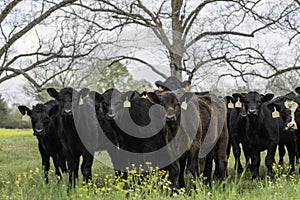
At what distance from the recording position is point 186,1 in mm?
19469

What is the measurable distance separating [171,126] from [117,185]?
265 cm

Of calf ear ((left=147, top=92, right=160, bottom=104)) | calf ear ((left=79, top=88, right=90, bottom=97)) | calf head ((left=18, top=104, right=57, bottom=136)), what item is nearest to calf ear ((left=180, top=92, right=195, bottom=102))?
calf ear ((left=147, top=92, right=160, bottom=104))

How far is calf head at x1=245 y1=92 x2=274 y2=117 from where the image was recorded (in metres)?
10.8

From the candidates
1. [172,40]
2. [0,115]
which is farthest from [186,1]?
[0,115]

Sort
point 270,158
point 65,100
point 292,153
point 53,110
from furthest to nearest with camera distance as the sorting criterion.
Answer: point 292,153 → point 53,110 → point 270,158 → point 65,100

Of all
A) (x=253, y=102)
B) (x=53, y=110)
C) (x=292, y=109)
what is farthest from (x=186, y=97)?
(x=53, y=110)

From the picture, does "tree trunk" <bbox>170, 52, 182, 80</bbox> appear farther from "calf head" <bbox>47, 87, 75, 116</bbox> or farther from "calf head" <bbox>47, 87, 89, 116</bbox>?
"calf head" <bbox>47, 87, 75, 116</bbox>

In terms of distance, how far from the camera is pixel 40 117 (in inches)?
436

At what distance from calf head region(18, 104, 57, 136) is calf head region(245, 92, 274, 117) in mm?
4498

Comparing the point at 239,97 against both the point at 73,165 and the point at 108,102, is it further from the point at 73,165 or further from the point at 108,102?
the point at 73,165

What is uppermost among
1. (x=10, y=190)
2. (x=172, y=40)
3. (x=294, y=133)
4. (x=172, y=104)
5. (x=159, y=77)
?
(x=172, y=40)

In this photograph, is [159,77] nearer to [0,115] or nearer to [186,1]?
[186,1]

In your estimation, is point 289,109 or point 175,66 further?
point 175,66

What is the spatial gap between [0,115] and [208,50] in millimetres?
32877
